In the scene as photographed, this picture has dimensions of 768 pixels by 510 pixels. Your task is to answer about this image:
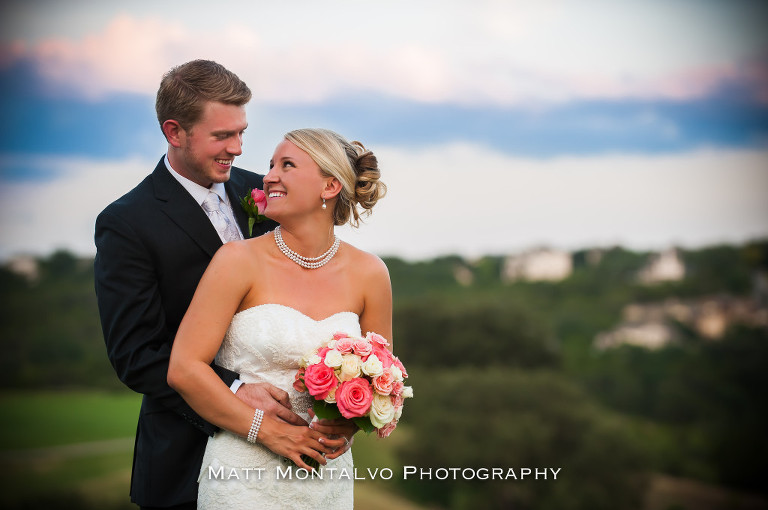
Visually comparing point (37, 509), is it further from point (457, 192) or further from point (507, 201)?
point (507, 201)

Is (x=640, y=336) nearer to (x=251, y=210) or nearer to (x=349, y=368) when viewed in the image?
(x=251, y=210)

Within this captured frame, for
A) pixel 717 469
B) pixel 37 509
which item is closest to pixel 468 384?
pixel 717 469

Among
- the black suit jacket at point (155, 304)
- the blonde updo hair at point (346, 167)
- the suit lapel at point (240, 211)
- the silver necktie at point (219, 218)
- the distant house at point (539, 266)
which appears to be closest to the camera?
the black suit jacket at point (155, 304)

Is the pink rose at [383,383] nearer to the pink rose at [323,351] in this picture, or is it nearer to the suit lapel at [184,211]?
the pink rose at [323,351]

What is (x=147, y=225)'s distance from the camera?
463cm

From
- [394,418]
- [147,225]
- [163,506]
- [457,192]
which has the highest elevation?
[457,192]

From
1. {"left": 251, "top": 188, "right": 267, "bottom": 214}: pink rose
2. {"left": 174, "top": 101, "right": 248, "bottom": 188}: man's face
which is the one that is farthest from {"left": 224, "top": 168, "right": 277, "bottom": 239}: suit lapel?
{"left": 251, "top": 188, "right": 267, "bottom": 214}: pink rose

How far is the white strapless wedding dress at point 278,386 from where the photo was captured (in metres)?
4.36

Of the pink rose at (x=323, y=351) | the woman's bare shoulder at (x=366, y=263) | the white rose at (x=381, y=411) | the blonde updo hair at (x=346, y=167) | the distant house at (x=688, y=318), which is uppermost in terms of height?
the distant house at (x=688, y=318)

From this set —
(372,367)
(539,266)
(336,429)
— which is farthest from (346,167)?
(539,266)

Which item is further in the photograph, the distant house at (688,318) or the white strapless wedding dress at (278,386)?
the distant house at (688,318)

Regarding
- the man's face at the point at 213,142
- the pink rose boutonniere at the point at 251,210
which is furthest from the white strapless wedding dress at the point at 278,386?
the man's face at the point at 213,142

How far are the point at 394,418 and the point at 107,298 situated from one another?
1.72m

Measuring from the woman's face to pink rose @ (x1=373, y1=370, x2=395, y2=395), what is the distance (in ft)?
3.43
